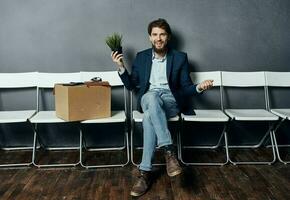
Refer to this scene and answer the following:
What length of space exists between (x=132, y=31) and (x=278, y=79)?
5.17ft

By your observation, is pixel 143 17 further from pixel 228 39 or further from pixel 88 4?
pixel 228 39

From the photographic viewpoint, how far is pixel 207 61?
3.63 metres

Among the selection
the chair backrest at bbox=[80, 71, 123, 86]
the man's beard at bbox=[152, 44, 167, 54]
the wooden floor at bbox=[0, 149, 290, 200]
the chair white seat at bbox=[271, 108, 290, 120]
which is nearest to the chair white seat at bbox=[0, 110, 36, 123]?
the wooden floor at bbox=[0, 149, 290, 200]

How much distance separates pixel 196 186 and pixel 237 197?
0.33 metres

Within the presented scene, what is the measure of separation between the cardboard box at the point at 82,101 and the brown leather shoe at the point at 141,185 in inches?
27.2

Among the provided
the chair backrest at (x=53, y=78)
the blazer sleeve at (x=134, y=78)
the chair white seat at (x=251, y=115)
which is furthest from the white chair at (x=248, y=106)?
the chair backrest at (x=53, y=78)

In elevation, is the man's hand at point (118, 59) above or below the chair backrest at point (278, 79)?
above

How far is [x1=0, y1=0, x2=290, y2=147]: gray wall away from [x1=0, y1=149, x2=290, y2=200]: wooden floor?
3.63 ft

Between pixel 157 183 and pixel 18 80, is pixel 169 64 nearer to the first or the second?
pixel 157 183

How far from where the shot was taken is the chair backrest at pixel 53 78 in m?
3.47

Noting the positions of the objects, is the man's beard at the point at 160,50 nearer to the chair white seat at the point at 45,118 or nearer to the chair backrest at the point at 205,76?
the chair backrest at the point at 205,76

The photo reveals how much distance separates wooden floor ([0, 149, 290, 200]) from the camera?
2.57m

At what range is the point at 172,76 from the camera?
3.18m

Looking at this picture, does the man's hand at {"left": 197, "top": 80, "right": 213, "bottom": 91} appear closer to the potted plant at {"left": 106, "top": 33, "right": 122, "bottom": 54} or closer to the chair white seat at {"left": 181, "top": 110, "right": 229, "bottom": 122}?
the chair white seat at {"left": 181, "top": 110, "right": 229, "bottom": 122}
